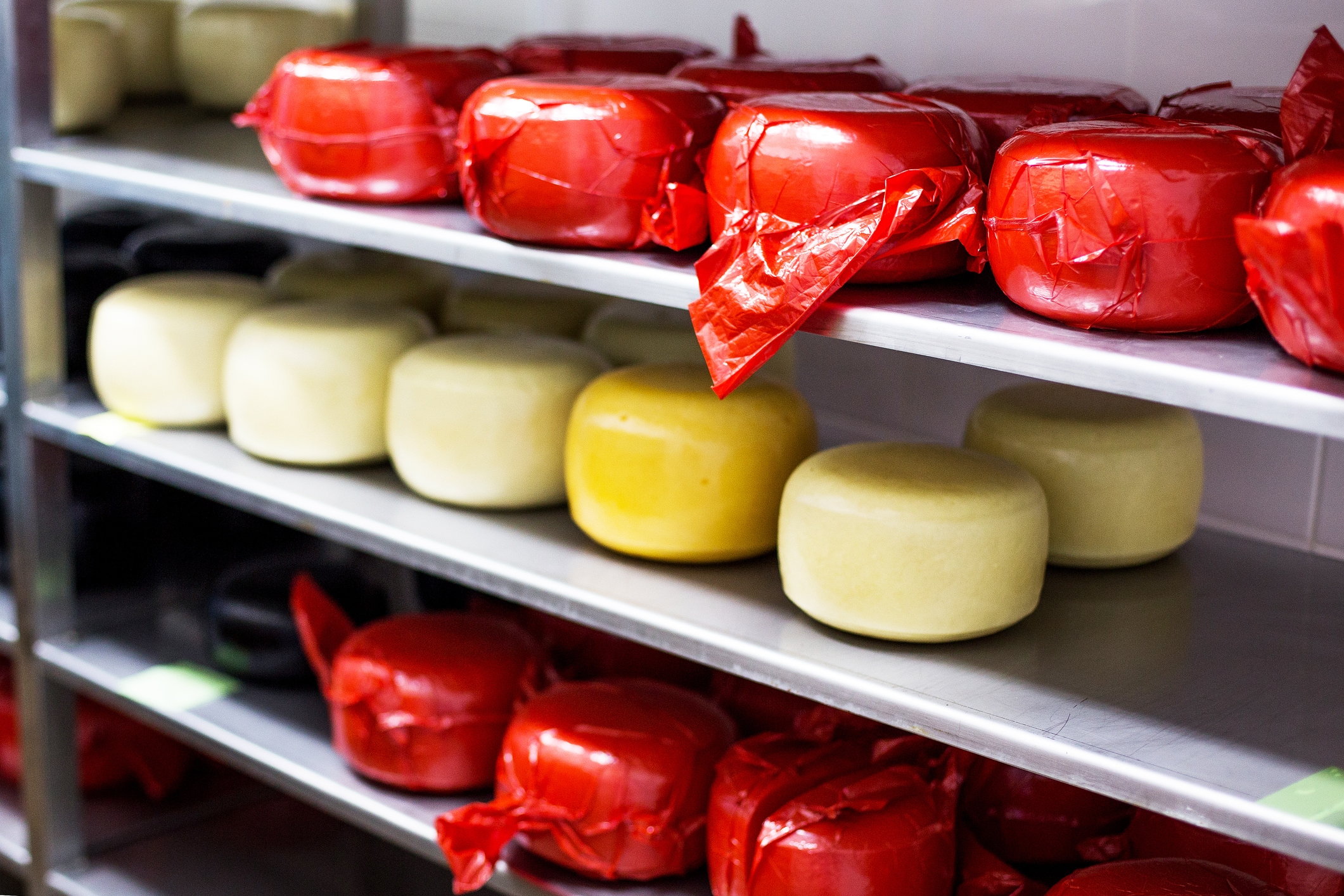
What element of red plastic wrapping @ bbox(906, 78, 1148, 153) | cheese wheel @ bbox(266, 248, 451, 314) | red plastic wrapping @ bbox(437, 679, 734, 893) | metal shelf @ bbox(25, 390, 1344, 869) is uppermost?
red plastic wrapping @ bbox(906, 78, 1148, 153)

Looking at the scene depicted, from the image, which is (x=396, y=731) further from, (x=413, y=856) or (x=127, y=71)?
Result: (x=127, y=71)

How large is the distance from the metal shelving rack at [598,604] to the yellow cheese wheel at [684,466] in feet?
0.15

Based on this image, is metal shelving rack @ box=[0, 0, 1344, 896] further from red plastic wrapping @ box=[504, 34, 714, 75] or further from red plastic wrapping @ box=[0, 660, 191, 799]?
red plastic wrapping @ box=[504, 34, 714, 75]

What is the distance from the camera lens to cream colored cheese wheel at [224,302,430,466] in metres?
1.90

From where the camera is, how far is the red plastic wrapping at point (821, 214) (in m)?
1.27

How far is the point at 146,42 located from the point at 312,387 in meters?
0.93

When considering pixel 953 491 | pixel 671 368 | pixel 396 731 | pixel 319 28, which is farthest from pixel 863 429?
pixel 319 28

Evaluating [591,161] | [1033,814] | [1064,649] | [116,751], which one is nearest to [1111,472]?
[1064,649]

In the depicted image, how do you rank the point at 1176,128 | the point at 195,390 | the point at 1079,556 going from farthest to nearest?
the point at 195,390, the point at 1079,556, the point at 1176,128

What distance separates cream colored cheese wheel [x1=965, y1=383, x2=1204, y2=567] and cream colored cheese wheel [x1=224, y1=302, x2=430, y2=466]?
825mm

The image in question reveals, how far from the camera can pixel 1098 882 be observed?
1384mm

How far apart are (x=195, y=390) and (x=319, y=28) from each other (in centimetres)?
72

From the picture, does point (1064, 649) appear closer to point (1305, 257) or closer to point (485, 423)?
point (1305, 257)

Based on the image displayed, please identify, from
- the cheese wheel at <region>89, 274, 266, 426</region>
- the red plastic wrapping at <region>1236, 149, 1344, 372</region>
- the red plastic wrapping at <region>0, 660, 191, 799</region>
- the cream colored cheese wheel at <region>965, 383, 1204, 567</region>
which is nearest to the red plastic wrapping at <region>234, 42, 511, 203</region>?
the cheese wheel at <region>89, 274, 266, 426</region>
